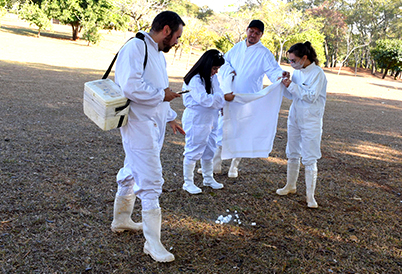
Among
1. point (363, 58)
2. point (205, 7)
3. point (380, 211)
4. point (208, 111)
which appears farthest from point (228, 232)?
point (205, 7)

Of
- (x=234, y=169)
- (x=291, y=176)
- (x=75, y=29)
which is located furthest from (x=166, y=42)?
(x=75, y=29)

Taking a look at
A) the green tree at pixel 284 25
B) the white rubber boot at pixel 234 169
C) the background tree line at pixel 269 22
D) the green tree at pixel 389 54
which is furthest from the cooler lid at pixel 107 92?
the green tree at pixel 389 54

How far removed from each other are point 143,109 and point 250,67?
2.72m

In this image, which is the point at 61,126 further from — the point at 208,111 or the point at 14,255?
the point at 14,255

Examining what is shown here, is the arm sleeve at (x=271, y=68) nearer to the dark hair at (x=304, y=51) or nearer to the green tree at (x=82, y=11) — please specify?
the dark hair at (x=304, y=51)

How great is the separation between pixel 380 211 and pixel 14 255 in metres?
4.23

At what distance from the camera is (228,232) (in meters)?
3.74

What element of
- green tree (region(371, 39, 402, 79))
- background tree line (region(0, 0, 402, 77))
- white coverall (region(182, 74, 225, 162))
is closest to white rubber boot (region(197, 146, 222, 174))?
white coverall (region(182, 74, 225, 162))

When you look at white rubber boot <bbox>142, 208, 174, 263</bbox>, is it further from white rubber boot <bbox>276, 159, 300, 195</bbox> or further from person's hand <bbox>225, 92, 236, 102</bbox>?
white rubber boot <bbox>276, 159, 300, 195</bbox>

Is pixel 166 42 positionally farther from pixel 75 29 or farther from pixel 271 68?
pixel 75 29

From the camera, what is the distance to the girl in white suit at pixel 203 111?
14.0ft

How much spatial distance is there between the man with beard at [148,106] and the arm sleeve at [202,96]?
1.18 m

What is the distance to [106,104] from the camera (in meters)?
2.62

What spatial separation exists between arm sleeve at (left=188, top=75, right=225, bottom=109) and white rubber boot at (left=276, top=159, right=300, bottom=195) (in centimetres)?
129
